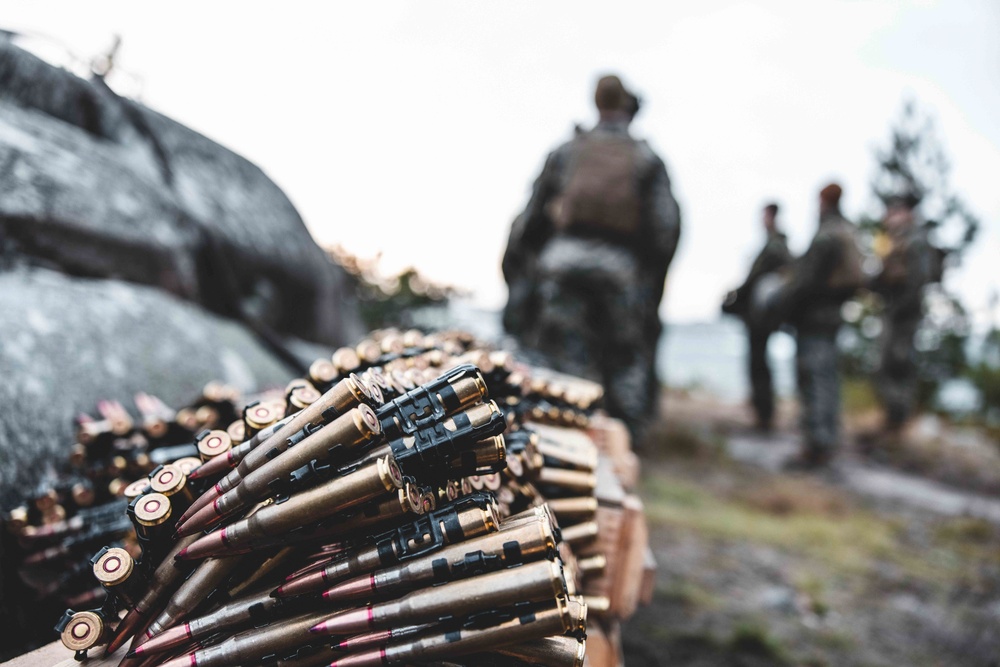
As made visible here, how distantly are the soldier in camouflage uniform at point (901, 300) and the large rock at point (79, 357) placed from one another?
920 cm

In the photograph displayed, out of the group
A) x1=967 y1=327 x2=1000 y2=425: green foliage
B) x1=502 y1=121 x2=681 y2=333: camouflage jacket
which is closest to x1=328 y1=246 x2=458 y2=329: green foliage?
x1=502 y1=121 x2=681 y2=333: camouflage jacket

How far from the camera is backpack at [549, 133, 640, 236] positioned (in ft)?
17.3

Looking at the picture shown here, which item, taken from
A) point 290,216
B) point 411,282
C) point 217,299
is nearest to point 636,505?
point 217,299

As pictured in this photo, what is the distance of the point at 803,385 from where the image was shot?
7.64m

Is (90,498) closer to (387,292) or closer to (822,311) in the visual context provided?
(387,292)

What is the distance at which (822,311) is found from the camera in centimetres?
745

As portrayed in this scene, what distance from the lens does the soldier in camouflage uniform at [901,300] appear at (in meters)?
8.77

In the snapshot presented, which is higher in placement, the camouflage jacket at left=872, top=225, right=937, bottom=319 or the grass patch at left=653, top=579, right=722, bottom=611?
the camouflage jacket at left=872, top=225, right=937, bottom=319

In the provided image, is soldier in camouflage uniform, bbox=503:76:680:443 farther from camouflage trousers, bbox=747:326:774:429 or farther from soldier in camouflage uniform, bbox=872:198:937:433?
soldier in camouflage uniform, bbox=872:198:937:433

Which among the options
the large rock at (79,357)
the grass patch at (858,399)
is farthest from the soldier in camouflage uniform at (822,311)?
the large rock at (79,357)

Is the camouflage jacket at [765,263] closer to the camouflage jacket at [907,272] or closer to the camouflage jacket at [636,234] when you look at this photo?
the camouflage jacket at [907,272]

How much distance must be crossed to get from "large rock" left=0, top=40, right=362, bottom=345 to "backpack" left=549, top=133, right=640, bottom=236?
7.68 ft

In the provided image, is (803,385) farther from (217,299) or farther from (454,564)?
(454,564)

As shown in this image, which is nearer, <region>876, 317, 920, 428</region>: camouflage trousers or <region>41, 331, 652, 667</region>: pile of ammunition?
<region>41, 331, 652, 667</region>: pile of ammunition
